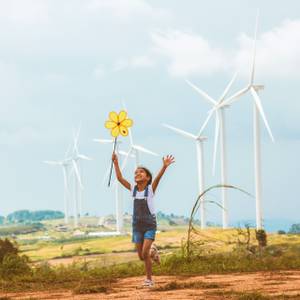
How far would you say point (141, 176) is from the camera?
14.4 metres

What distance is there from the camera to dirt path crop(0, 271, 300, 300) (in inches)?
523

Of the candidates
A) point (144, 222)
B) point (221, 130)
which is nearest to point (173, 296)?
point (144, 222)

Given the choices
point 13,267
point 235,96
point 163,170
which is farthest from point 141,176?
point 235,96

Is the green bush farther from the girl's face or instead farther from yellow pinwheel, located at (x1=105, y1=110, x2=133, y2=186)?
the girl's face

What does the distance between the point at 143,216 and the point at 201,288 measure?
169 cm

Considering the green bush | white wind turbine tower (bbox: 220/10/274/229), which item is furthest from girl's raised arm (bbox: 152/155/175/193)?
white wind turbine tower (bbox: 220/10/274/229)

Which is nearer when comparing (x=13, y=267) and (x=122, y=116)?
(x=122, y=116)

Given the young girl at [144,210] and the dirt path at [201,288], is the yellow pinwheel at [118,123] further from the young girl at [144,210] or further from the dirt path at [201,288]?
the dirt path at [201,288]

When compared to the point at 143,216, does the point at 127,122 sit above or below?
above

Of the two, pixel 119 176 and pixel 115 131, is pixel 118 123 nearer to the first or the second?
pixel 115 131

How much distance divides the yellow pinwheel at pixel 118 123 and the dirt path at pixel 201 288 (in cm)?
302

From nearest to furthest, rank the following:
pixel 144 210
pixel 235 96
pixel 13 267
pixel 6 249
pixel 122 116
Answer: pixel 144 210, pixel 122 116, pixel 13 267, pixel 6 249, pixel 235 96

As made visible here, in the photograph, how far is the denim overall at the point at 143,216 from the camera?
1430 centimetres

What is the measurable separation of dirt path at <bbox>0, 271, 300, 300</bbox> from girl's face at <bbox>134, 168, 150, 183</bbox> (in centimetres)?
196
